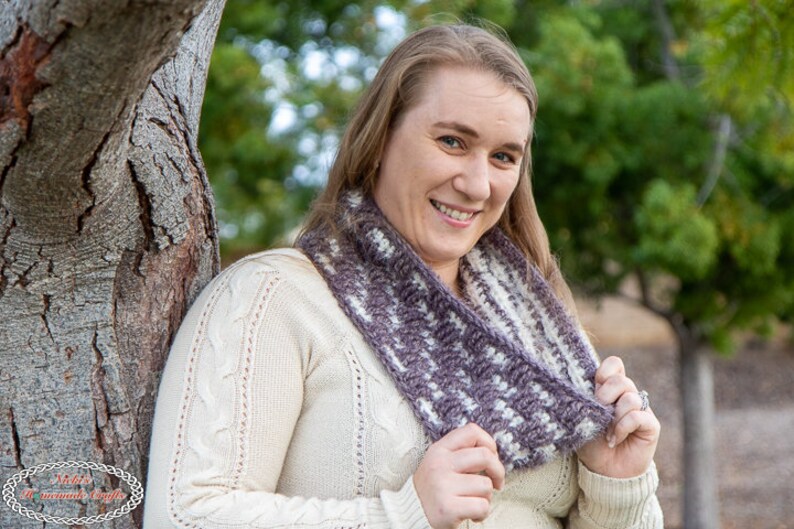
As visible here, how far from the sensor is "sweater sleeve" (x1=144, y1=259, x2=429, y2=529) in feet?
4.97

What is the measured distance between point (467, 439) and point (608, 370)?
428mm

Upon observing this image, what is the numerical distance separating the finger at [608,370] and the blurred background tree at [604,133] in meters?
2.12

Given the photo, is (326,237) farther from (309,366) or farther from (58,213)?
(58,213)

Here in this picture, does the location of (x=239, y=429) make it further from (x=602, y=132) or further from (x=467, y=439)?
(x=602, y=132)

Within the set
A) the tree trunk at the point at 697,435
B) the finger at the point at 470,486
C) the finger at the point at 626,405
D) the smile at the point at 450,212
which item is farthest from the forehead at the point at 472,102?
the tree trunk at the point at 697,435

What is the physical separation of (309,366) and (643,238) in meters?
2.86

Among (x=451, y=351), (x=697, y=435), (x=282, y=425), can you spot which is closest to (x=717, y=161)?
(x=697, y=435)

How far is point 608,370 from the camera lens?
1891mm

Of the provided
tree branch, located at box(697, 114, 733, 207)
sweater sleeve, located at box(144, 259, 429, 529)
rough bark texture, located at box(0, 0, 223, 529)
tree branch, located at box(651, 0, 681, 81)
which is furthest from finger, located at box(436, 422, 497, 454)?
tree branch, located at box(651, 0, 681, 81)

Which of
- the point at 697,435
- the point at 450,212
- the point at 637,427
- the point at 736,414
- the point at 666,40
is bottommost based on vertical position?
the point at 736,414

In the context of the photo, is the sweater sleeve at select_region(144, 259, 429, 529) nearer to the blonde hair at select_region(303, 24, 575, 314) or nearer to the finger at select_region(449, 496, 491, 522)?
the finger at select_region(449, 496, 491, 522)

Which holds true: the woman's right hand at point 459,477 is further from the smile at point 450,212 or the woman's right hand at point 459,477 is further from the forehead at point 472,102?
the forehead at point 472,102

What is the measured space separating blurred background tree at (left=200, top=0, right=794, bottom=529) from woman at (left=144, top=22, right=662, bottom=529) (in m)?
2.10

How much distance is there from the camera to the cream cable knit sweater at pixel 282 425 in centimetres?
153
